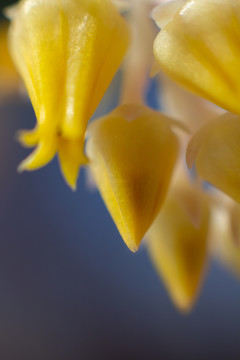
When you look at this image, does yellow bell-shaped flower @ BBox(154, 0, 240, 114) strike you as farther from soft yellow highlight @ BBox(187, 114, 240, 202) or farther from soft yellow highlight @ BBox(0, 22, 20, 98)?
soft yellow highlight @ BBox(0, 22, 20, 98)

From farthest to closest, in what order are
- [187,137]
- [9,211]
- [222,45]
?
[9,211] < [187,137] < [222,45]

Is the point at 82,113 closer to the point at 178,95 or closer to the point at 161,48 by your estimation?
the point at 161,48

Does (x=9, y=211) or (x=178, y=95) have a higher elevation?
(x=178, y=95)

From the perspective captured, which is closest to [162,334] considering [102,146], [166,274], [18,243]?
[18,243]

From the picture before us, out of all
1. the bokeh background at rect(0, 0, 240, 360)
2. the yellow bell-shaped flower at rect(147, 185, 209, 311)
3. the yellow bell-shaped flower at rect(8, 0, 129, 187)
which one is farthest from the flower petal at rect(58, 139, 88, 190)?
the bokeh background at rect(0, 0, 240, 360)

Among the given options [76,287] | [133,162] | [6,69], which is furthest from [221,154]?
[76,287]
